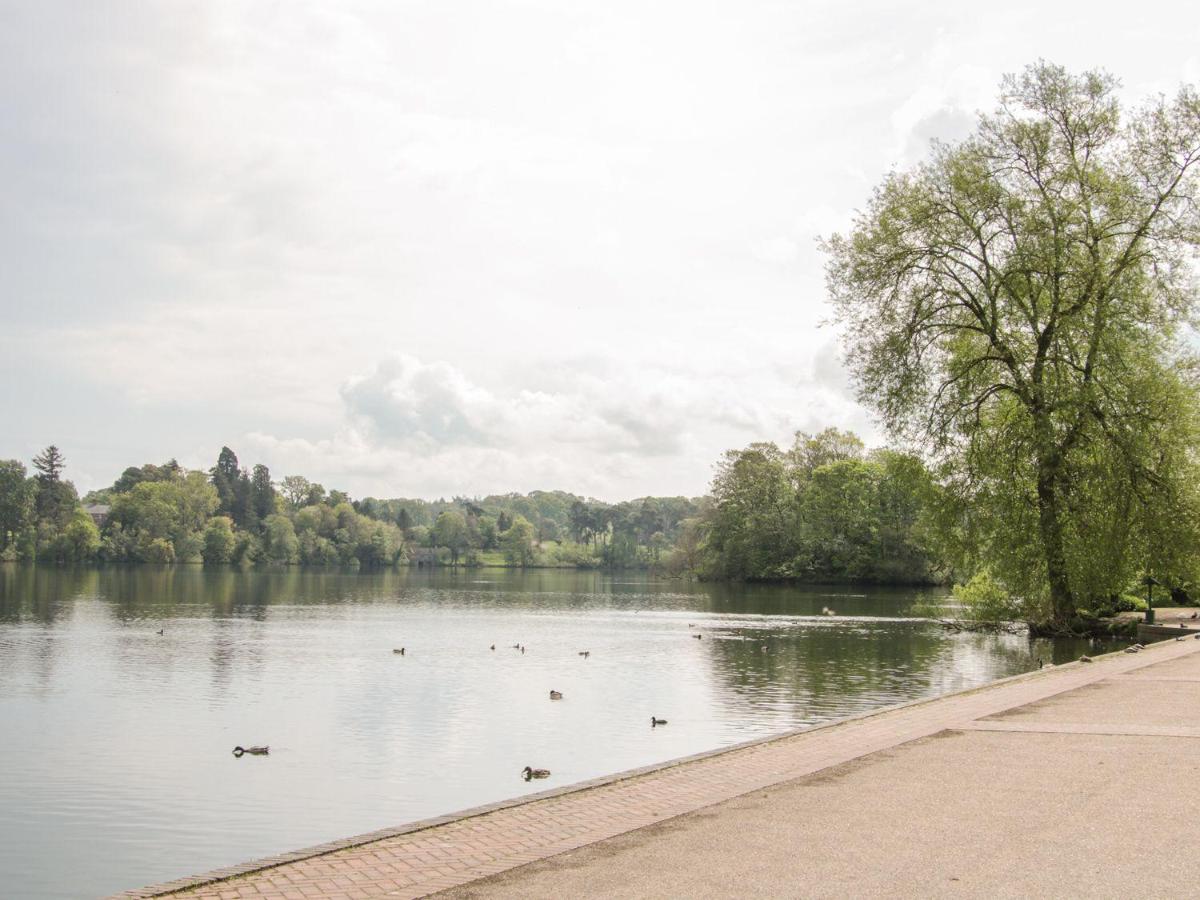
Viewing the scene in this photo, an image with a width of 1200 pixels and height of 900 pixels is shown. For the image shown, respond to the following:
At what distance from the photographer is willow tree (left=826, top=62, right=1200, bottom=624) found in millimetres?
32344

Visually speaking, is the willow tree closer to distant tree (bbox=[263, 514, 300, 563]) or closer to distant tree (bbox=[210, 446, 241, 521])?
distant tree (bbox=[263, 514, 300, 563])

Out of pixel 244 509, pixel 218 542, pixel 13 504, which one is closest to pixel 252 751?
pixel 218 542

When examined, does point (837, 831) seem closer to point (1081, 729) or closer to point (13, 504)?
point (1081, 729)

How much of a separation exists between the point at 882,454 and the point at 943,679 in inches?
429

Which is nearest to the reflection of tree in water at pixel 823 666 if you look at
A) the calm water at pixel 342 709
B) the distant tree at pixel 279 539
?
the calm water at pixel 342 709

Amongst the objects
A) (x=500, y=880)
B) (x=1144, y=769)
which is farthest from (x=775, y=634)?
(x=500, y=880)

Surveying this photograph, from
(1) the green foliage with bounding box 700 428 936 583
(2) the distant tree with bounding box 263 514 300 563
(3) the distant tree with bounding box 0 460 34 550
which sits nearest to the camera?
(1) the green foliage with bounding box 700 428 936 583

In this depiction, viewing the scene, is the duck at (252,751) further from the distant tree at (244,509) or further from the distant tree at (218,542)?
the distant tree at (244,509)

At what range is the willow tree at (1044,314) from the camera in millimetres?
32344

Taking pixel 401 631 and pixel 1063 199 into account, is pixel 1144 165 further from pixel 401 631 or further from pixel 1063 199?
pixel 401 631

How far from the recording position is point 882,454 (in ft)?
127

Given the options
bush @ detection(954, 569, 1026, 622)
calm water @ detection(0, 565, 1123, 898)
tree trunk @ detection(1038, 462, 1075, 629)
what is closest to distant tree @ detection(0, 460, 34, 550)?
calm water @ detection(0, 565, 1123, 898)

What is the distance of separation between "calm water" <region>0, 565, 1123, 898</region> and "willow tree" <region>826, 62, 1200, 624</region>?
5532mm

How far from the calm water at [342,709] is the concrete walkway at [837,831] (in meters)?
4.46
